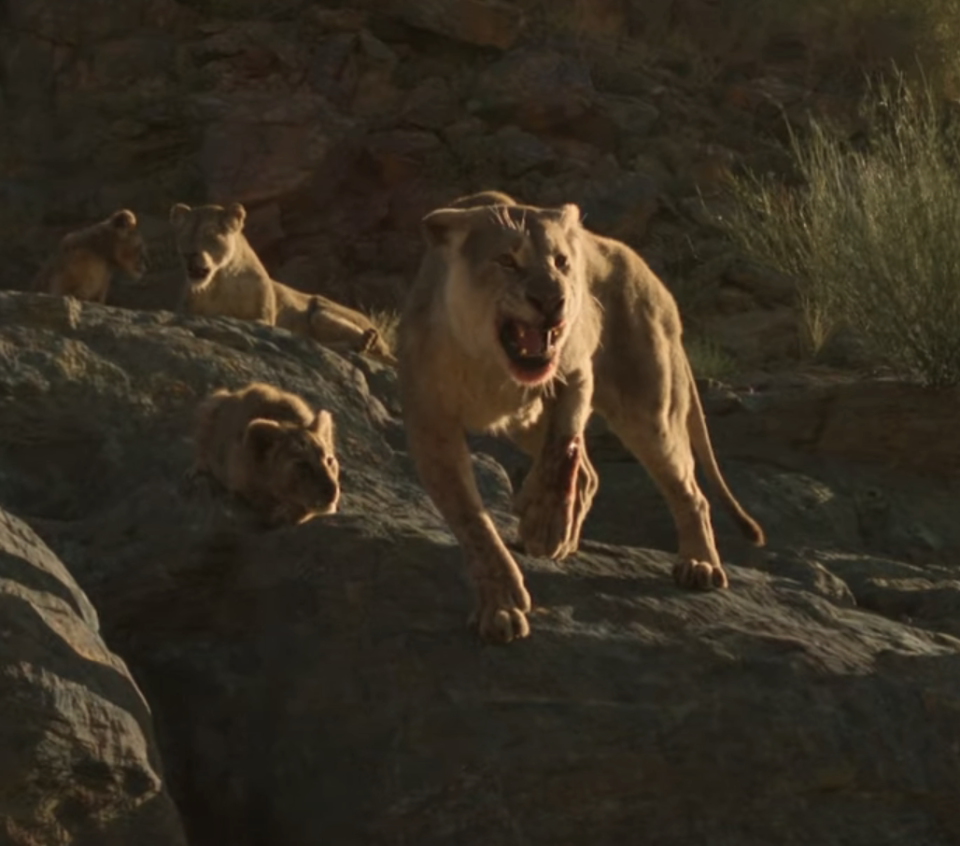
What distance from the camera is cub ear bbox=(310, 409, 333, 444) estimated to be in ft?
30.7

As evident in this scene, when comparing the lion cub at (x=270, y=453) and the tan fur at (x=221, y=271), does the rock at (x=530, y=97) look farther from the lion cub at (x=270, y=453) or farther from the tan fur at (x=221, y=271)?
the lion cub at (x=270, y=453)

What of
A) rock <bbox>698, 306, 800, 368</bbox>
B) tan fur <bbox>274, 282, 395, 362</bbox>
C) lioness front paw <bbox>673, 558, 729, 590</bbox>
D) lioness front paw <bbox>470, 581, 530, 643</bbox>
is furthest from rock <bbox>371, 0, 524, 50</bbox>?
lioness front paw <bbox>470, 581, 530, 643</bbox>

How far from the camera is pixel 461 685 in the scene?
7441 millimetres

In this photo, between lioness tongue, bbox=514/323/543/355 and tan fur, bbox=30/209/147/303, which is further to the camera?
tan fur, bbox=30/209/147/303

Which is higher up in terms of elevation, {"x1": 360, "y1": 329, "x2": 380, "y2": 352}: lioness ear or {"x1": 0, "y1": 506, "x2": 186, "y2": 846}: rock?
{"x1": 360, "y1": 329, "x2": 380, "y2": 352}: lioness ear

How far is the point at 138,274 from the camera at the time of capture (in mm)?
15812

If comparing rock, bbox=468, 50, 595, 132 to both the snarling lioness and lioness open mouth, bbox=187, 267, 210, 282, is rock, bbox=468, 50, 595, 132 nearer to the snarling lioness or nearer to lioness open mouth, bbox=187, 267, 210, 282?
lioness open mouth, bbox=187, 267, 210, 282

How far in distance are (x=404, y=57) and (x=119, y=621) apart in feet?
50.2

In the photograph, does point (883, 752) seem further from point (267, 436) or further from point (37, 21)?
point (37, 21)

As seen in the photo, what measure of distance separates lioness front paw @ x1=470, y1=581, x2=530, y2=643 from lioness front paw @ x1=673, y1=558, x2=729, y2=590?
36.3 inches

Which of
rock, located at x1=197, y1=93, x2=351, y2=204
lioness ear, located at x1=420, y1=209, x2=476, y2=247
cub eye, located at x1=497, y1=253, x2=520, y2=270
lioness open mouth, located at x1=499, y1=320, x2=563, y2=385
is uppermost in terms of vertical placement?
rock, located at x1=197, y1=93, x2=351, y2=204

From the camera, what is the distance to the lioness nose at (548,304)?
282 inches

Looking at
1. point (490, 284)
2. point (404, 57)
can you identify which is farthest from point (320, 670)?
point (404, 57)

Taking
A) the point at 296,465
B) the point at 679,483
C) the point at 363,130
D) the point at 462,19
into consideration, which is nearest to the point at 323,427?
the point at 296,465
